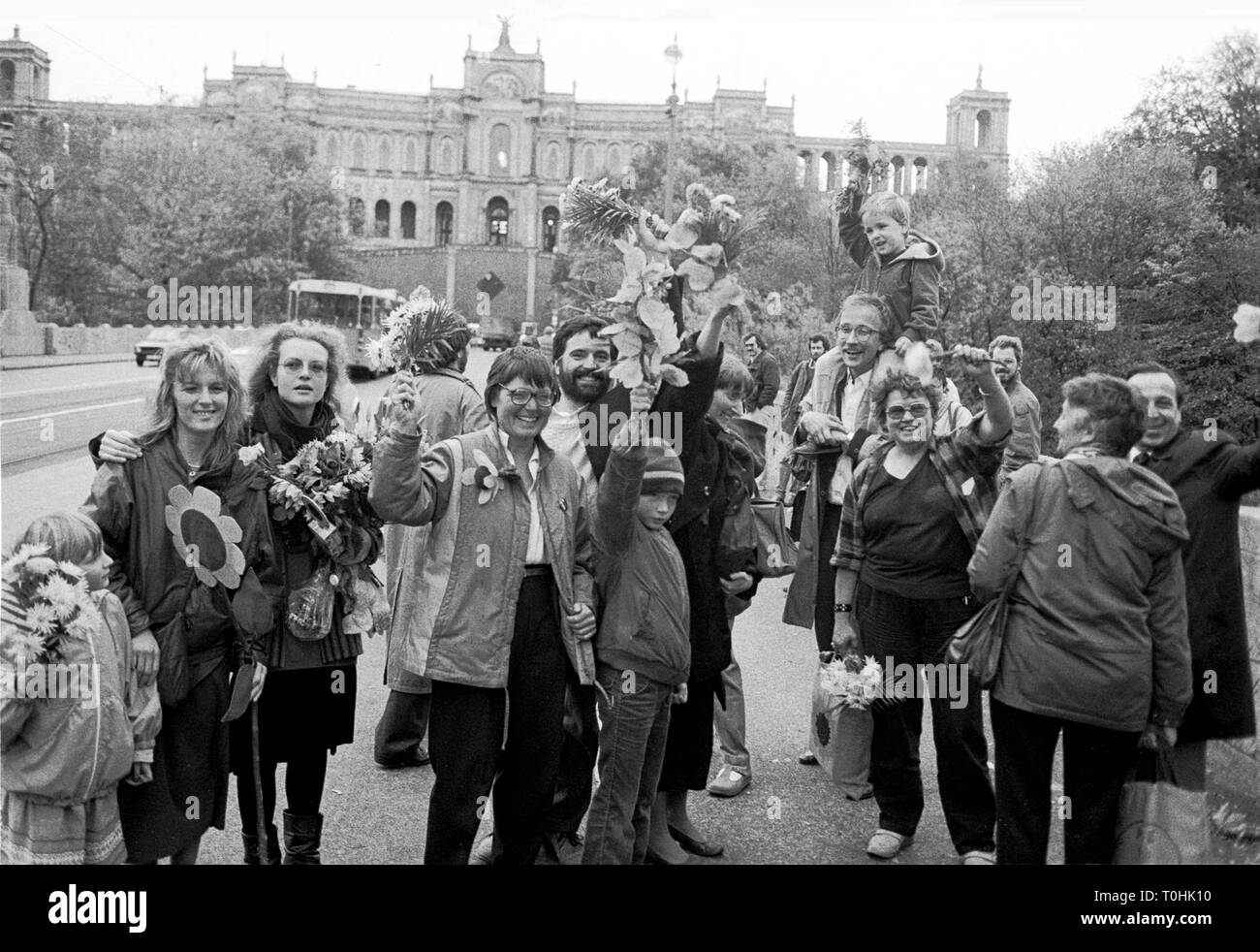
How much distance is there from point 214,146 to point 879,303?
4548cm

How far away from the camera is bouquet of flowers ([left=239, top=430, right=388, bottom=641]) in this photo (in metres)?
4.26

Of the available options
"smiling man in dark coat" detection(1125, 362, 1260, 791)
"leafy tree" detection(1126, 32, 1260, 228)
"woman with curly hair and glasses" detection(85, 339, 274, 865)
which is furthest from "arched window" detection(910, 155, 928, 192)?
"woman with curly hair and glasses" detection(85, 339, 274, 865)

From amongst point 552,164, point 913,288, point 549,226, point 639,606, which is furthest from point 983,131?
point 552,164

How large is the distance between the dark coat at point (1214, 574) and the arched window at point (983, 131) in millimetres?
17600

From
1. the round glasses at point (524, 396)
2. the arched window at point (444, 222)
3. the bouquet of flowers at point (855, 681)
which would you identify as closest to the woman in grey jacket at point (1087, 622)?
the bouquet of flowers at point (855, 681)

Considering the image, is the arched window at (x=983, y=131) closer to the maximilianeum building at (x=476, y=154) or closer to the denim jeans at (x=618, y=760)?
the denim jeans at (x=618, y=760)

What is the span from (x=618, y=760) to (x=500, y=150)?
10767 cm

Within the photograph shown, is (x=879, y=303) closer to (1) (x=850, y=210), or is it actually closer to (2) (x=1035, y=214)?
(1) (x=850, y=210)

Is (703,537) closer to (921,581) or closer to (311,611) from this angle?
(921,581)

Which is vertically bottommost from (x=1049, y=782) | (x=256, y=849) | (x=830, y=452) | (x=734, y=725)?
(x=256, y=849)

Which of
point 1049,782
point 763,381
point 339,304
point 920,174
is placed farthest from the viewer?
point 920,174

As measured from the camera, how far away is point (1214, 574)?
4367 mm

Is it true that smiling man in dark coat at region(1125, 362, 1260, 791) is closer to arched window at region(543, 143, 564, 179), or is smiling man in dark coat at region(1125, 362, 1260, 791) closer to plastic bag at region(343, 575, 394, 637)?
plastic bag at region(343, 575, 394, 637)
